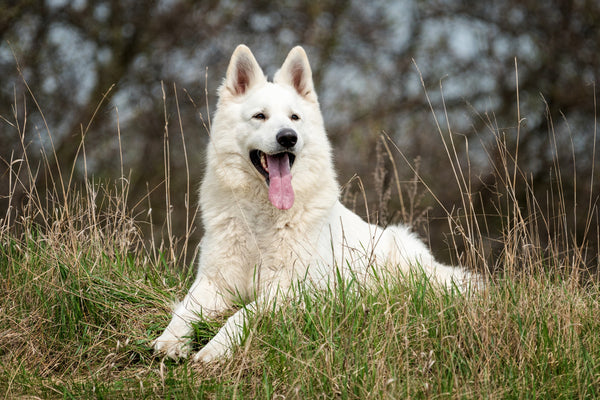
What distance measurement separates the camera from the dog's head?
3.86 meters

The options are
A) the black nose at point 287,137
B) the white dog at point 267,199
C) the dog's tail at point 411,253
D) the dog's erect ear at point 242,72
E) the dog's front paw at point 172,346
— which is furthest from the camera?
the dog's tail at point 411,253

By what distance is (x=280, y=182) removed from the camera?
388cm

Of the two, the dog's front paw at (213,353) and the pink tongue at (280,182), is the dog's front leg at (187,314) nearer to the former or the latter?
the dog's front paw at (213,353)

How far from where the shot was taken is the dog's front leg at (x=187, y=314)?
10.5 ft

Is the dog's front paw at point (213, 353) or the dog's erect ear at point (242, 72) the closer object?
the dog's front paw at point (213, 353)

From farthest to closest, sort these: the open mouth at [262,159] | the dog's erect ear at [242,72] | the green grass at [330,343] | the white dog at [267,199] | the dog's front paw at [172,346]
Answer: the dog's erect ear at [242,72]
the open mouth at [262,159]
the white dog at [267,199]
the dog's front paw at [172,346]
the green grass at [330,343]

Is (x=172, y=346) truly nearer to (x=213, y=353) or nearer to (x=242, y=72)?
(x=213, y=353)

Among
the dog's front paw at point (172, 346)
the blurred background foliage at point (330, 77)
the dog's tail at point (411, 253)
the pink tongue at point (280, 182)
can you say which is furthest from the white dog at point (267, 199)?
the blurred background foliage at point (330, 77)

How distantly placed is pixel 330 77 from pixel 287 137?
7.53 m

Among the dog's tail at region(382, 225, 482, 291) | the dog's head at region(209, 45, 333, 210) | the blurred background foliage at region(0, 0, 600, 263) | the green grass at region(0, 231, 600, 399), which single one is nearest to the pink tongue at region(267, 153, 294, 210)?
the dog's head at region(209, 45, 333, 210)

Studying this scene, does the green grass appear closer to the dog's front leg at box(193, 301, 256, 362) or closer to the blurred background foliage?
the dog's front leg at box(193, 301, 256, 362)

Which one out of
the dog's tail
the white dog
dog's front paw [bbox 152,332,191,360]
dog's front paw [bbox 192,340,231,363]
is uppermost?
the white dog

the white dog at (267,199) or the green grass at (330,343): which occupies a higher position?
the white dog at (267,199)

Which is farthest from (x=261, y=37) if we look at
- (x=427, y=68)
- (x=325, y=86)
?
(x=427, y=68)
